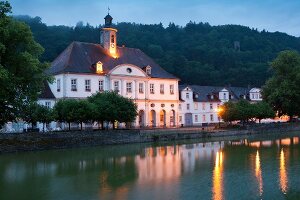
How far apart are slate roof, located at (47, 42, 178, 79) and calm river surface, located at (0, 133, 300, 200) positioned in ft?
82.0

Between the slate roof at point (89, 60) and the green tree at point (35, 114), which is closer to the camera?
the green tree at point (35, 114)

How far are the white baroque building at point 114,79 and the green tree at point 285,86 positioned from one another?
15.8m

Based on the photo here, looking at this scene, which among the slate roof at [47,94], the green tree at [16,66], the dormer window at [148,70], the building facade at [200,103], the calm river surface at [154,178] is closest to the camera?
the calm river surface at [154,178]

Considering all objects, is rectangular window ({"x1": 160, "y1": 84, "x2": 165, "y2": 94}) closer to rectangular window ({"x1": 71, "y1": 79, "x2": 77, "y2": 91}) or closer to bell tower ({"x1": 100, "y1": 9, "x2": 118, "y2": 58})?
bell tower ({"x1": 100, "y1": 9, "x2": 118, "y2": 58})

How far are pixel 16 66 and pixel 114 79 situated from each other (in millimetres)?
21805

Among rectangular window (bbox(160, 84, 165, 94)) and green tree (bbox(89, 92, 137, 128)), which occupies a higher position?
rectangular window (bbox(160, 84, 165, 94))

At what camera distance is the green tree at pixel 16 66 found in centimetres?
2925

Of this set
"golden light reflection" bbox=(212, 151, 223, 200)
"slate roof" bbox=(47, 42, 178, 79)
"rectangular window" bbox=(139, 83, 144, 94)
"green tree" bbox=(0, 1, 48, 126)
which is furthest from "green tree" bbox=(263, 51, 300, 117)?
"golden light reflection" bbox=(212, 151, 223, 200)

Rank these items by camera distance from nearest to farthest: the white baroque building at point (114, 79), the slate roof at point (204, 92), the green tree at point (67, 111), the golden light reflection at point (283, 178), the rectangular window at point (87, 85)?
the golden light reflection at point (283, 178) < the green tree at point (67, 111) < the white baroque building at point (114, 79) < the rectangular window at point (87, 85) < the slate roof at point (204, 92)

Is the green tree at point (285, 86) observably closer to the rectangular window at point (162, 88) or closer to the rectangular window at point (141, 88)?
the rectangular window at point (162, 88)

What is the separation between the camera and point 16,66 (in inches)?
1220

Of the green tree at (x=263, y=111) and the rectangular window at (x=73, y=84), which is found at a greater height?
the rectangular window at (x=73, y=84)

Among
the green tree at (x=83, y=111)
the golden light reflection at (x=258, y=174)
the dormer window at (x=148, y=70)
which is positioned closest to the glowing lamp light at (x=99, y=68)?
the dormer window at (x=148, y=70)

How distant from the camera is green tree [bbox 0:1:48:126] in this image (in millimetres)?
29250
